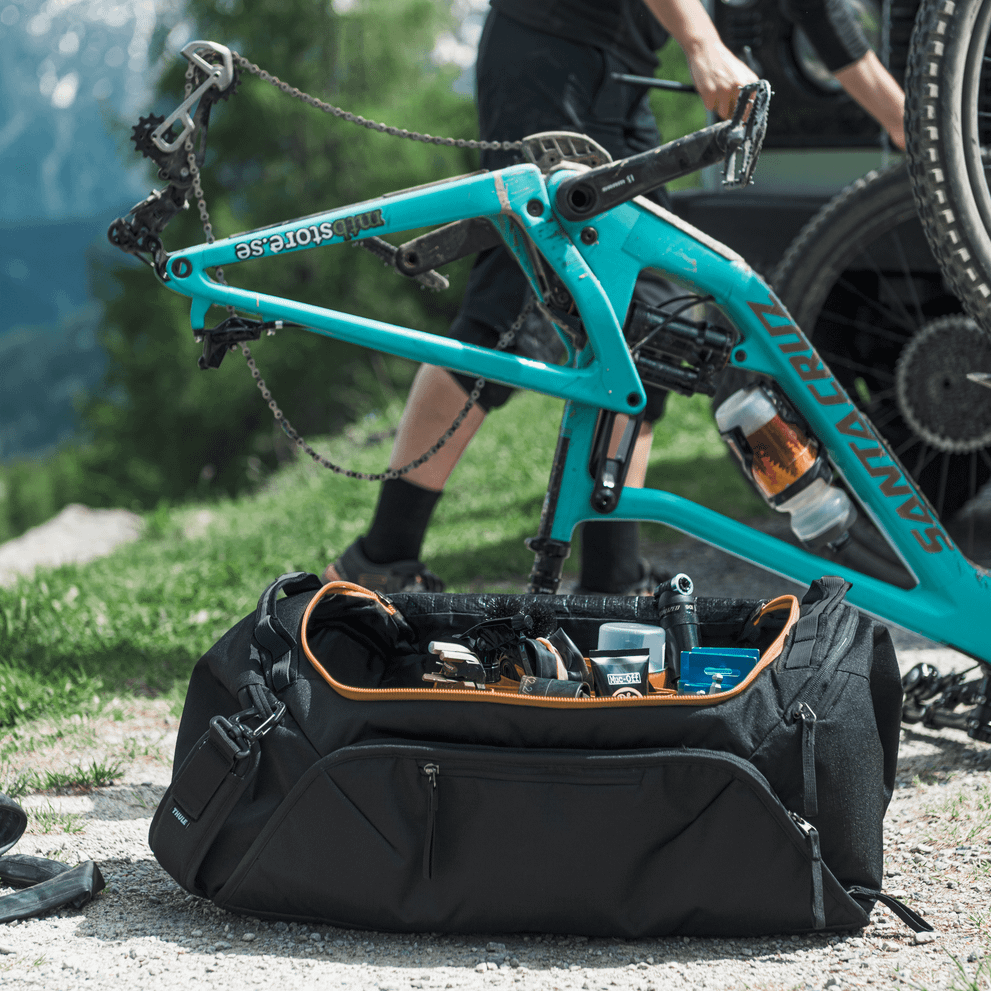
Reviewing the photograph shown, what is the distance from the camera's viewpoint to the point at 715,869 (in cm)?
134

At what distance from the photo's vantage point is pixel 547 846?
1.36m

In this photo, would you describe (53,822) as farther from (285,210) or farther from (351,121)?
(285,210)

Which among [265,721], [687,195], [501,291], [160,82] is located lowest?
[265,721]

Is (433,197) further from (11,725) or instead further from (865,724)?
(11,725)

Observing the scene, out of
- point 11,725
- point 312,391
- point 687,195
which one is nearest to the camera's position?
point 11,725

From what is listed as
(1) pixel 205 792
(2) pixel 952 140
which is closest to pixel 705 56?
(2) pixel 952 140

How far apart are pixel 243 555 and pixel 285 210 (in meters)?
15.7

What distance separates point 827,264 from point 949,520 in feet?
3.64

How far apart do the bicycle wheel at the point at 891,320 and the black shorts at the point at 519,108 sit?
0.48 metres

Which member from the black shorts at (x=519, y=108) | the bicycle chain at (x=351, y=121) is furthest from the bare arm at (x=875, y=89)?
the bicycle chain at (x=351, y=121)

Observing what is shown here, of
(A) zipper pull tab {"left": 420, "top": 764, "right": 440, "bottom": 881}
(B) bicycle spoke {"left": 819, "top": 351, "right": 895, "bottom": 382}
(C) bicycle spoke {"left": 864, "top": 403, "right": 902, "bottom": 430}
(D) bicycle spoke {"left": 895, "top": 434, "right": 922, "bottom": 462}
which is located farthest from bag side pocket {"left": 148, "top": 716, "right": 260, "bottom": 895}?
(C) bicycle spoke {"left": 864, "top": 403, "right": 902, "bottom": 430}

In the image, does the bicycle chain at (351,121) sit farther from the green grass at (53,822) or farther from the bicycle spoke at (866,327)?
the bicycle spoke at (866,327)

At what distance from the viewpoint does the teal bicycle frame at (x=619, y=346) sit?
182 cm

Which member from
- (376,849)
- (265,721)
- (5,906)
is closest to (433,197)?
(265,721)
